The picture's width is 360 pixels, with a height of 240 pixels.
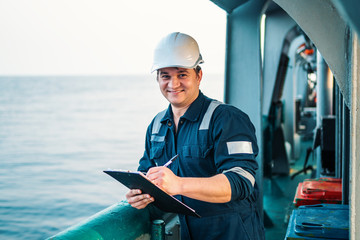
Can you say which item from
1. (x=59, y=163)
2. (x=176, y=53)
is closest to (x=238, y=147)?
(x=176, y=53)

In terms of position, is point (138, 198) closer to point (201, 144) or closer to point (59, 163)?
point (201, 144)

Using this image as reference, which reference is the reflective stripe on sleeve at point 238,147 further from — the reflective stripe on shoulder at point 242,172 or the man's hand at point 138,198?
the man's hand at point 138,198

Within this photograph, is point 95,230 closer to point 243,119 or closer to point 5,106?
point 243,119

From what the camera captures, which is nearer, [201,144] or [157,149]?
[201,144]

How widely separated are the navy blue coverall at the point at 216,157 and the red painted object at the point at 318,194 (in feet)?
3.33

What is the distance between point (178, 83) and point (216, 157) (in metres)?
0.41

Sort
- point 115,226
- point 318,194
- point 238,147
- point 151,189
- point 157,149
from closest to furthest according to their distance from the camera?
point 151,189
point 238,147
point 115,226
point 157,149
point 318,194

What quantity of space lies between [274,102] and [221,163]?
15.8 feet

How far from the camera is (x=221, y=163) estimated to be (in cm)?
182

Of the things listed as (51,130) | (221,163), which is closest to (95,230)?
(221,163)

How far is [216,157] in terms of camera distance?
183 centimetres

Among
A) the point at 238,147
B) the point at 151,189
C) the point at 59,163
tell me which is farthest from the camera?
the point at 59,163

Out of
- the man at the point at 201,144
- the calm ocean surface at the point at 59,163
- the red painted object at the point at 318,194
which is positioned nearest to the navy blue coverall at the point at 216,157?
the man at the point at 201,144

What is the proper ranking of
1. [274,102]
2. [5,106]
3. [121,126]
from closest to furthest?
[274,102], [121,126], [5,106]
